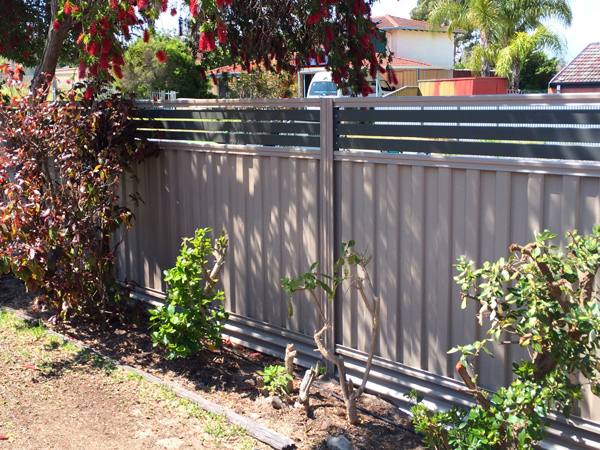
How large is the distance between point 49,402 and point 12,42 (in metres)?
5.42

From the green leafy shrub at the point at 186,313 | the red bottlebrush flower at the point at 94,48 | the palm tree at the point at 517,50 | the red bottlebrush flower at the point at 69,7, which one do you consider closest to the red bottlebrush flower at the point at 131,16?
the red bottlebrush flower at the point at 94,48

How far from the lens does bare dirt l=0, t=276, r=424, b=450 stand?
161 inches

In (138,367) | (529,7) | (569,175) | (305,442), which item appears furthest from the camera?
(529,7)

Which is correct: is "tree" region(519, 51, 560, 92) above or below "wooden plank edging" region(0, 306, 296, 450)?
above

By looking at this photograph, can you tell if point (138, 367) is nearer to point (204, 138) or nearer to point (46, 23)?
point (204, 138)

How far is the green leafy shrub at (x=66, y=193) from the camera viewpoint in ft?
18.1

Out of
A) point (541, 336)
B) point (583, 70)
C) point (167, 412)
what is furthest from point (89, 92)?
point (583, 70)

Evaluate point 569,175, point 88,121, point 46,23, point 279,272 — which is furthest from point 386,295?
point 46,23

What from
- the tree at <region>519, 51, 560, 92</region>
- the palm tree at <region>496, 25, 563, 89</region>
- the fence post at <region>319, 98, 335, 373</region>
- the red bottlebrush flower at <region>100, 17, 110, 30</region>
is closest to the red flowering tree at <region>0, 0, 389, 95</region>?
the red bottlebrush flower at <region>100, 17, 110, 30</region>

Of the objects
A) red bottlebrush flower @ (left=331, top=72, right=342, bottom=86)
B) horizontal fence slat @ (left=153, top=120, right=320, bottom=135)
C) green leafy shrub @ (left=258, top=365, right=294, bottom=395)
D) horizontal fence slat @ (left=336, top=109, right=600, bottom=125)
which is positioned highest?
red bottlebrush flower @ (left=331, top=72, right=342, bottom=86)

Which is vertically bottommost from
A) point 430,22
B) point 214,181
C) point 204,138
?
point 214,181

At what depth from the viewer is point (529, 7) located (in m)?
36.8

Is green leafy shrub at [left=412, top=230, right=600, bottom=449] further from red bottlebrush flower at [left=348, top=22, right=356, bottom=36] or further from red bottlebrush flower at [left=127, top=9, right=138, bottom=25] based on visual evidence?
red bottlebrush flower at [left=348, top=22, right=356, bottom=36]

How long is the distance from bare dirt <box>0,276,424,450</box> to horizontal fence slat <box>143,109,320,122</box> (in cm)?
192
